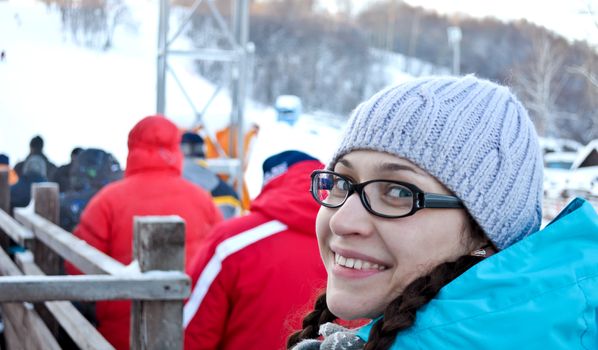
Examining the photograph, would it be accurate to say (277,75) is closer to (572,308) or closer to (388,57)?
(388,57)

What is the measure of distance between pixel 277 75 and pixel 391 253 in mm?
20637

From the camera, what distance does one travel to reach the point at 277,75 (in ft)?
70.4

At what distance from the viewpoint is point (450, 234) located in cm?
110

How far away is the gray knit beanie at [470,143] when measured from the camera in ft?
3.61

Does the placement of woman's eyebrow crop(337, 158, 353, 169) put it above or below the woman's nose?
above

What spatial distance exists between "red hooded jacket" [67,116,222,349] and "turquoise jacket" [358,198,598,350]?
2.28 metres

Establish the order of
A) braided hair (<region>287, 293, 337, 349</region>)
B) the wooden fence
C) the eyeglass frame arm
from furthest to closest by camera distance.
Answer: the wooden fence → braided hair (<region>287, 293, 337, 349</region>) → the eyeglass frame arm

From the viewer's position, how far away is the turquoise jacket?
0.96 metres

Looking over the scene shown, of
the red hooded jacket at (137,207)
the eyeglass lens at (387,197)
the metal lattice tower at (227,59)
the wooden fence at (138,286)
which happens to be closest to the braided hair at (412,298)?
the eyeglass lens at (387,197)

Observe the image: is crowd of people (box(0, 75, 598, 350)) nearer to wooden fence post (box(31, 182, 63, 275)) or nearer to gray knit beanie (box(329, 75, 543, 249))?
gray knit beanie (box(329, 75, 543, 249))

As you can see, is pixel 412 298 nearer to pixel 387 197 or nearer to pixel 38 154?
pixel 387 197

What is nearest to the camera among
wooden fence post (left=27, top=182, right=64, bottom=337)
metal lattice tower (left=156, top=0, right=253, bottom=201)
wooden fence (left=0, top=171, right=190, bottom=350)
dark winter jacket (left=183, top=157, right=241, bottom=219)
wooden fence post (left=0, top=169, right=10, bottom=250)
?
wooden fence (left=0, top=171, right=190, bottom=350)

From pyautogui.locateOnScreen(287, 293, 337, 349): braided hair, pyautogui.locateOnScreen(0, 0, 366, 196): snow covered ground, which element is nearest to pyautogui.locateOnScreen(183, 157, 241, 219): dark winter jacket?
pyautogui.locateOnScreen(0, 0, 366, 196): snow covered ground

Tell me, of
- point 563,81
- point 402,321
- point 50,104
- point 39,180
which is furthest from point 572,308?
point 563,81
